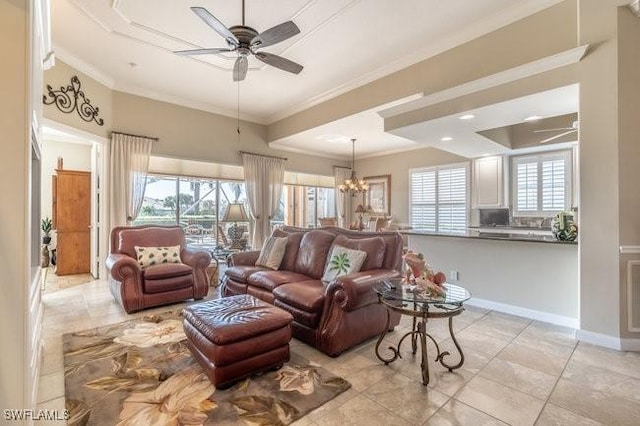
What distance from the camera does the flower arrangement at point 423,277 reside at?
2307 mm

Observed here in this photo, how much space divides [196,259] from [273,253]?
1.22 m

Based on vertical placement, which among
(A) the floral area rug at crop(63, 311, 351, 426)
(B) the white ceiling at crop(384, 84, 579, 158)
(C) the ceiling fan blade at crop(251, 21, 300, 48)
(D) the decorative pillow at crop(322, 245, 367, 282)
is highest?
(C) the ceiling fan blade at crop(251, 21, 300, 48)

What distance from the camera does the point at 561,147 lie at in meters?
5.45

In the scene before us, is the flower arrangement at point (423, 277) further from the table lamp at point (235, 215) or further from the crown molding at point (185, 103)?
the crown molding at point (185, 103)

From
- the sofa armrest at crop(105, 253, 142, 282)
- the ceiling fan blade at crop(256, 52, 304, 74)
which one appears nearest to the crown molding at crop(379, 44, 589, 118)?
the ceiling fan blade at crop(256, 52, 304, 74)

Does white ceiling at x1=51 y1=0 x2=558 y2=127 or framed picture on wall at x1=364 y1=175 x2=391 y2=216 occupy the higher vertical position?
white ceiling at x1=51 y1=0 x2=558 y2=127

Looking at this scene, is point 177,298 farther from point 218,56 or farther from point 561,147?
point 561,147

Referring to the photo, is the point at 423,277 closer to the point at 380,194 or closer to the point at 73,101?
the point at 73,101

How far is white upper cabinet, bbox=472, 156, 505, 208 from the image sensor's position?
613 centimetres

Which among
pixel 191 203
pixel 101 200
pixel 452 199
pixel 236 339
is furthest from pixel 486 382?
pixel 101 200

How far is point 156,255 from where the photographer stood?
4.23 m

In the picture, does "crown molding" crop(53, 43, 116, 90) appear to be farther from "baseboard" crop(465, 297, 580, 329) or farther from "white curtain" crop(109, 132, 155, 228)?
"baseboard" crop(465, 297, 580, 329)

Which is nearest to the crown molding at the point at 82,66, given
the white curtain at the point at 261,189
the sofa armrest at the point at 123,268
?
the white curtain at the point at 261,189

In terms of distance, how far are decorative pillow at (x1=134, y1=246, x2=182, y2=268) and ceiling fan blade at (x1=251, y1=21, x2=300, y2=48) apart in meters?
3.05
